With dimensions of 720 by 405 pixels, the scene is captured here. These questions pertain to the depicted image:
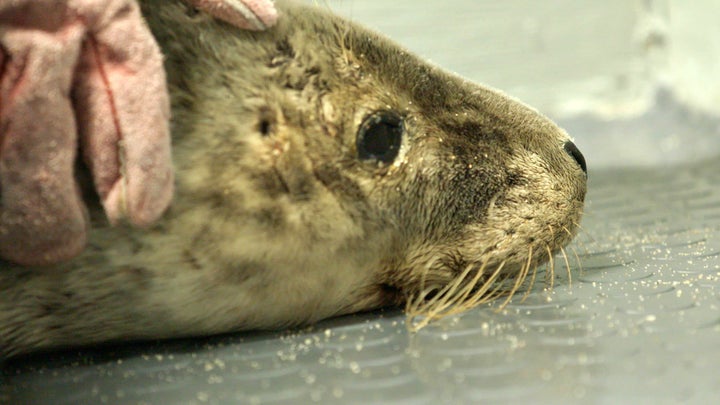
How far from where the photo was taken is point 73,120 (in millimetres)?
928

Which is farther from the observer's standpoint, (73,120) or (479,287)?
(479,287)

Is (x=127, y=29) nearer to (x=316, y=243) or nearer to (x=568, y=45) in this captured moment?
(x=316, y=243)

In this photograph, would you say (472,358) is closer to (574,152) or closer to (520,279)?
(520,279)

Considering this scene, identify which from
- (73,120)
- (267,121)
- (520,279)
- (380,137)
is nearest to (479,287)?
(520,279)

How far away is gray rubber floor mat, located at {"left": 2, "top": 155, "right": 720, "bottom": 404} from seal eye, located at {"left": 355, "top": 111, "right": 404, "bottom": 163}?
0.24 meters

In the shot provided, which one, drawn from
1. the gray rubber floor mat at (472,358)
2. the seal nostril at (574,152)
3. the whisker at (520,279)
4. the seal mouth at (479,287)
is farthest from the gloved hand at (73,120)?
the seal nostril at (574,152)

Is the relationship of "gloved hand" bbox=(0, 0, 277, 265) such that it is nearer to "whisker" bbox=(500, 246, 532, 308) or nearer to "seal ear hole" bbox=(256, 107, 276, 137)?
"seal ear hole" bbox=(256, 107, 276, 137)

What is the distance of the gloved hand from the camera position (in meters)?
0.90

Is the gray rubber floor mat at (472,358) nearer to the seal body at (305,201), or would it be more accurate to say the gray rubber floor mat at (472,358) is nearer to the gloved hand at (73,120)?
the seal body at (305,201)

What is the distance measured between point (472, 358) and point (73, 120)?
541 millimetres

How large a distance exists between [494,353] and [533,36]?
10.2 feet

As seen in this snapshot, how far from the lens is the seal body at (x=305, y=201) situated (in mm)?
1055

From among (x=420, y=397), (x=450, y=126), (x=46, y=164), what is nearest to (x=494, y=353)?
(x=420, y=397)

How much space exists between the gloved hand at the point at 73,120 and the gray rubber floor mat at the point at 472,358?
7.9 inches
